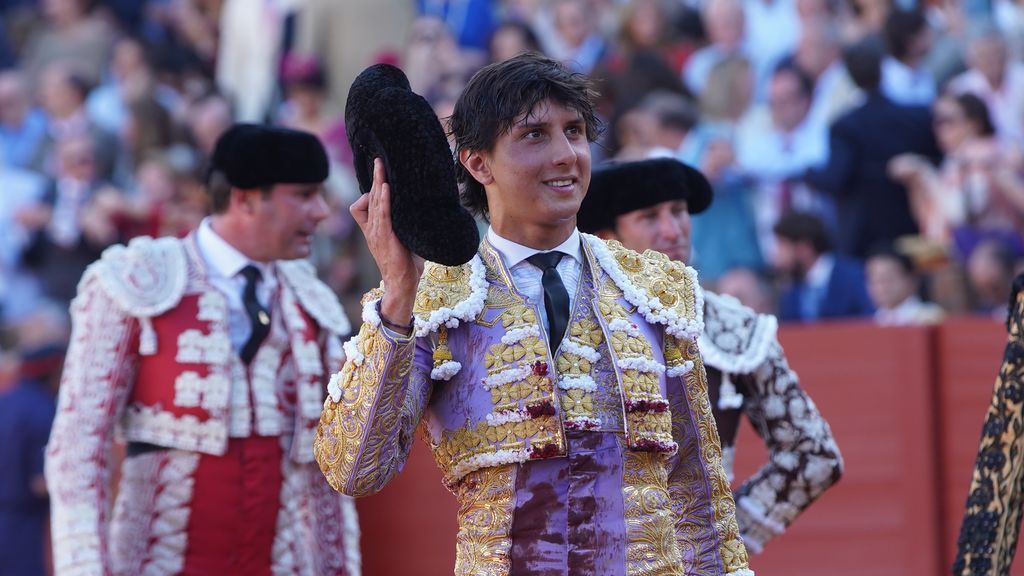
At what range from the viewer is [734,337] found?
14.4ft

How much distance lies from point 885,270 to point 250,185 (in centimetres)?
379

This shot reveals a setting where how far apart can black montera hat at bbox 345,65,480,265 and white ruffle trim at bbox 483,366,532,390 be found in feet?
0.85

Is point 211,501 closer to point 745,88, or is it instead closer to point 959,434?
point 959,434

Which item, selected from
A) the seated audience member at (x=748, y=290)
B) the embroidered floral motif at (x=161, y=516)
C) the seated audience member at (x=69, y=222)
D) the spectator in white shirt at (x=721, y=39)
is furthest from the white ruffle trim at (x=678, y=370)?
the seated audience member at (x=69, y=222)

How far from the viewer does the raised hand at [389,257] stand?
3.02 metres

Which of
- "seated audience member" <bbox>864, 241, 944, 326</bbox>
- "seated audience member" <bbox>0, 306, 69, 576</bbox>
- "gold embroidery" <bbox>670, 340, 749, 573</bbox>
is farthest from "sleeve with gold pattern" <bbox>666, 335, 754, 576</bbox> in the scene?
"seated audience member" <bbox>0, 306, 69, 576</bbox>

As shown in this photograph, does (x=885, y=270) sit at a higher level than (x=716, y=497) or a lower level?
higher

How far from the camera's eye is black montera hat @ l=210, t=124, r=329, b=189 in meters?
4.92

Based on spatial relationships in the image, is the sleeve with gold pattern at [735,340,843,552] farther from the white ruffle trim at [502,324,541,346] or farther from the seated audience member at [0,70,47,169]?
the seated audience member at [0,70,47,169]

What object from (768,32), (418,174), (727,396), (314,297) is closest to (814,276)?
(768,32)

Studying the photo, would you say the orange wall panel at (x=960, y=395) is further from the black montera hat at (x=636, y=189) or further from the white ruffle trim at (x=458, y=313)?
the white ruffle trim at (x=458, y=313)

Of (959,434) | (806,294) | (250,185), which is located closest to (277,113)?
(806,294)

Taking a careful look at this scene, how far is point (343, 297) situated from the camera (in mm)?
9438

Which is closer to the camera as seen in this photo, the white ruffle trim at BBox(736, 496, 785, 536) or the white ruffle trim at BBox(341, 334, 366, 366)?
the white ruffle trim at BBox(341, 334, 366, 366)
